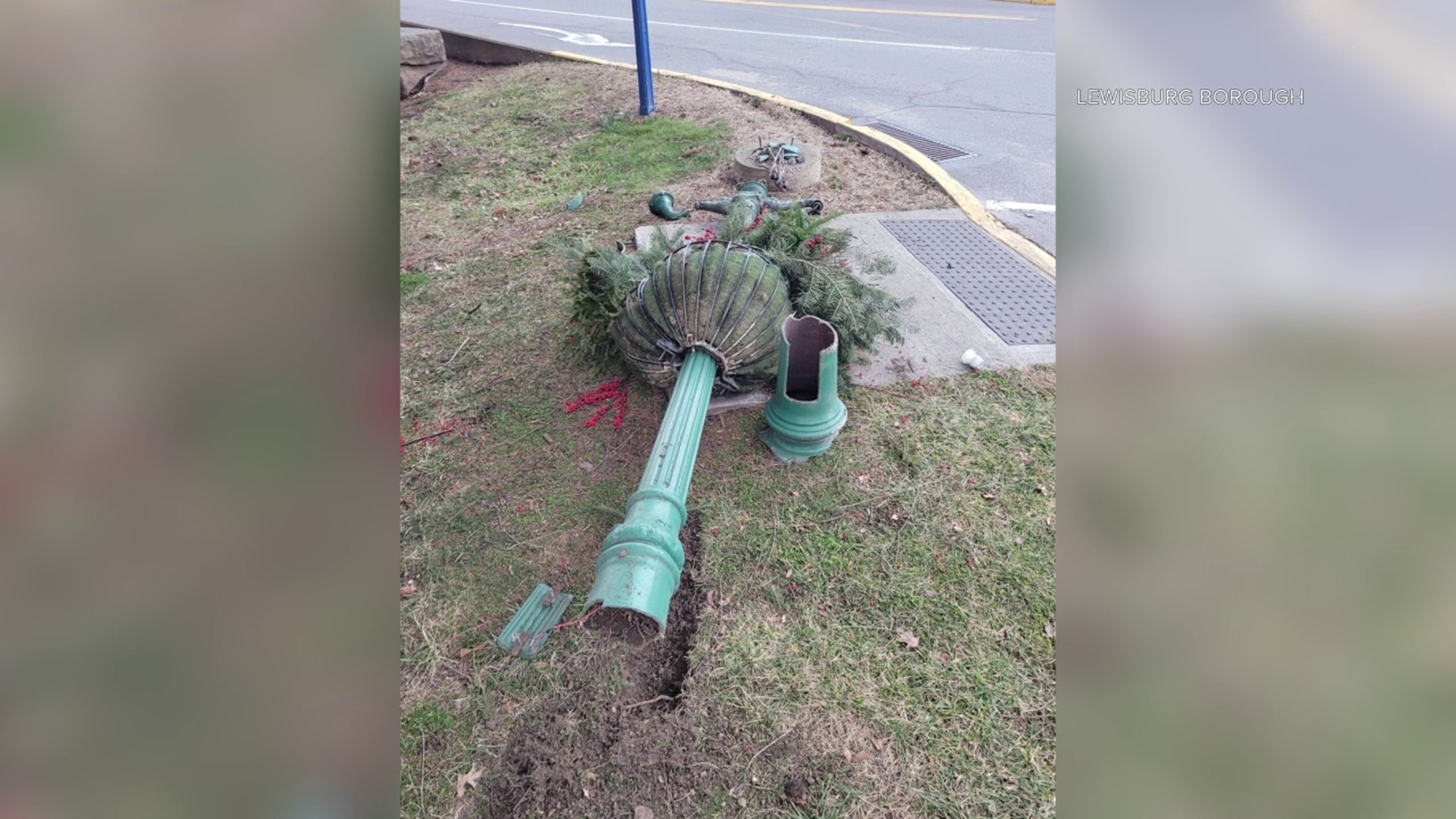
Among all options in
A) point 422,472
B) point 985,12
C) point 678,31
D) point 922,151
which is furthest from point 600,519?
point 985,12

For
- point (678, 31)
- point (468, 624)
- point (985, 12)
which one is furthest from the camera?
point (985, 12)

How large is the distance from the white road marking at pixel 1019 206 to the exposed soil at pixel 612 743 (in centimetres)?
416

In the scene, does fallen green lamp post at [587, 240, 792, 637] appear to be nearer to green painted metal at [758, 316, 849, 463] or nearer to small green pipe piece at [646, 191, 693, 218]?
green painted metal at [758, 316, 849, 463]

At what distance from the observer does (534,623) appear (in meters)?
2.58

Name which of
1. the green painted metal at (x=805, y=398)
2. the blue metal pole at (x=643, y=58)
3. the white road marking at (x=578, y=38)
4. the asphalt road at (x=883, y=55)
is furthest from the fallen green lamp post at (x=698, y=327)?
A: the white road marking at (x=578, y=38)

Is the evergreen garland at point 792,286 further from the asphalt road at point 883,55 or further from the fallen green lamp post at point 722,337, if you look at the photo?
the asphalt road at point 883,55

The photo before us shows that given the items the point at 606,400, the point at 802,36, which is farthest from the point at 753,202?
the point at 802,36

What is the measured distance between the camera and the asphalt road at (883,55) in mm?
6570

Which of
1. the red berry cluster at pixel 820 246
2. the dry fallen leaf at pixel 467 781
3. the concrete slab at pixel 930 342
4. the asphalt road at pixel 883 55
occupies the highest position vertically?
the asphalt road at pixel 883 55

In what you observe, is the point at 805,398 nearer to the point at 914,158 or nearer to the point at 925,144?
the point at 914,158
